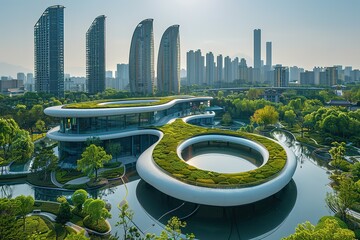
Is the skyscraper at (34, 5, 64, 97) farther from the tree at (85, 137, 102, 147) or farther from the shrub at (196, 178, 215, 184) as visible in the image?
the shrub at (196, 178, 215, 184)

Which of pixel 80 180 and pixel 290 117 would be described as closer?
pixel 80 180

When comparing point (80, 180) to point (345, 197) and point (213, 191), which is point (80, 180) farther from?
point (345, 197)

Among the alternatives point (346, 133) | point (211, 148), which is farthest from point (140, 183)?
point (346, 133)

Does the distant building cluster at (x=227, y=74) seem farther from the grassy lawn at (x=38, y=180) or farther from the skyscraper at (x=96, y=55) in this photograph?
the grassy lawn at (x=38, y=180)

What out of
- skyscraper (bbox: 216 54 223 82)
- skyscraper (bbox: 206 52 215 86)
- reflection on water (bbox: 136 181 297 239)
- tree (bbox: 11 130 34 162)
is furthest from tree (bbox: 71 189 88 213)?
skyscraper (bbox: 216 54 223 82)

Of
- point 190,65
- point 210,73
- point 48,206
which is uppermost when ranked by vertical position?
point 190,65

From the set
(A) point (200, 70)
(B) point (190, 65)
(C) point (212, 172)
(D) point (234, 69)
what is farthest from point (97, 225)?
(D) point (234, 69)

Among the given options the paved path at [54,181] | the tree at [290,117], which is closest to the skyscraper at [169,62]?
the tree at [290,117]
